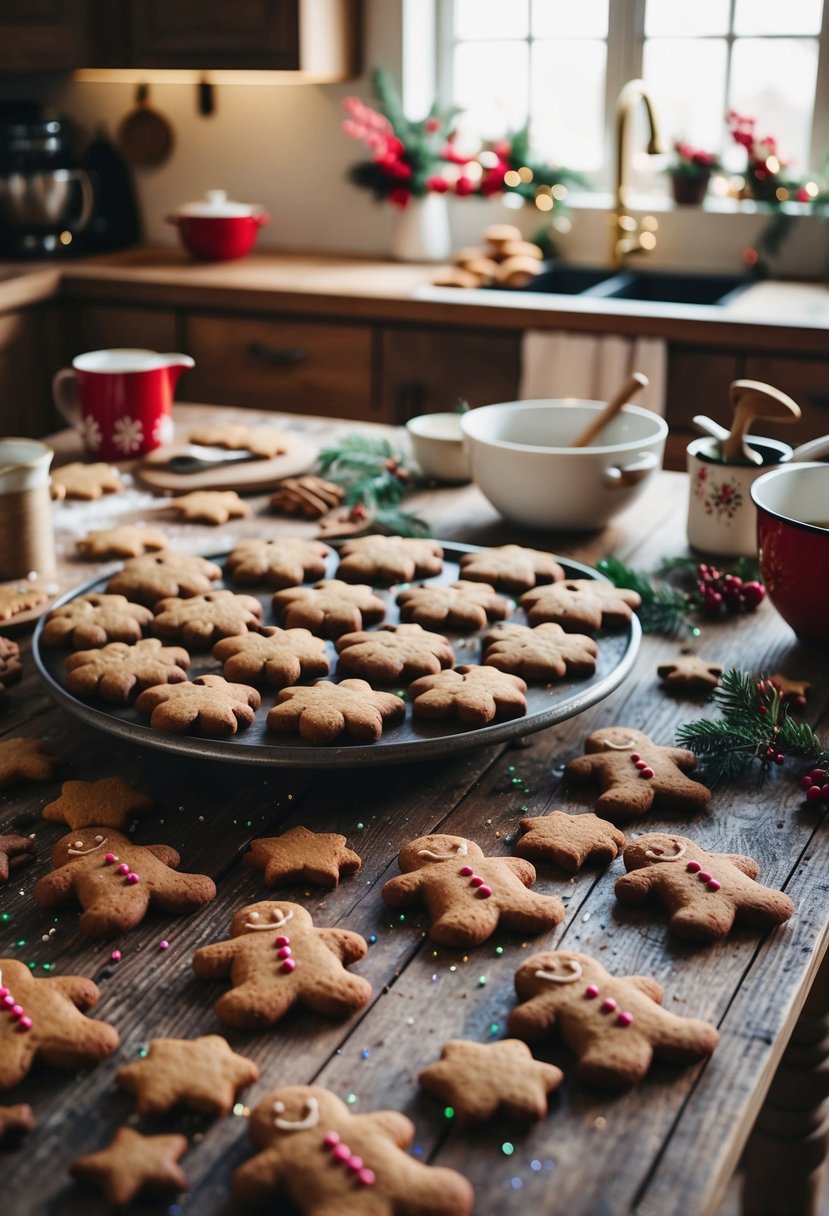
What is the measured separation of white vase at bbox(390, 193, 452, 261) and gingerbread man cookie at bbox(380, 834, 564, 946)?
9.44 ft

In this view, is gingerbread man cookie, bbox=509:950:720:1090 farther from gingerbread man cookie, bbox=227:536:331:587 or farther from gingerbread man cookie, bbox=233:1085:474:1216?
gingerbread man cookie, bbox=227:536:331:587

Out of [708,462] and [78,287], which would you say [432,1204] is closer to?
[708,462]

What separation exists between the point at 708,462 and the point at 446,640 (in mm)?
515

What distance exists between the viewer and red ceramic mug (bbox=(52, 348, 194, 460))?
1.77 metres

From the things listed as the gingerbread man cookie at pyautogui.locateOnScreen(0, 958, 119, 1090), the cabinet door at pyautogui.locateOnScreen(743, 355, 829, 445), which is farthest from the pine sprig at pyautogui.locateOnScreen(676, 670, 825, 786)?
the cabinet door at pyautogui.locateOnScreen(743, 355, 829, 445)

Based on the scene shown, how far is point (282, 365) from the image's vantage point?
319cm

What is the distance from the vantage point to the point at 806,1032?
3.67ft

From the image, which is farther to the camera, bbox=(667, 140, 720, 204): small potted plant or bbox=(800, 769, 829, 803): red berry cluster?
bbox=(667, 140, 720, 204): small potted plant

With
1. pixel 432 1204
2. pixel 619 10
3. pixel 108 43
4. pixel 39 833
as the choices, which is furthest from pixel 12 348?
pixel 432 1204

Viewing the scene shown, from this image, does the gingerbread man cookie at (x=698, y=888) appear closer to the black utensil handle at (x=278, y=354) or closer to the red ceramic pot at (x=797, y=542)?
the red ceramic pot at (x=797, y=542)

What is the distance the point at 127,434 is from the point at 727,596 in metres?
0.92

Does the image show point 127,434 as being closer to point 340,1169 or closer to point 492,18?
point 340,1169

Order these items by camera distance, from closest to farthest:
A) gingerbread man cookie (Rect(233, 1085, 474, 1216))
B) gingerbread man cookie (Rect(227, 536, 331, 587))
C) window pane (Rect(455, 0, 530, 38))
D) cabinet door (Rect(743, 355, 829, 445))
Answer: gingerbread man cookie (Rect(233, 1085, 474, 1216)) → gingerbread man cookie (Rect(227, 536, 331, 587)) → cabinet door (Rect(743, 355, 829, 445)) → window pane (Rect(455, 0, 530, 38))

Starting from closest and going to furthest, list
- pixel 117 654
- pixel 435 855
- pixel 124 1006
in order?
pixel 124 1006 < pixel 435 855 < pixel 117 654
